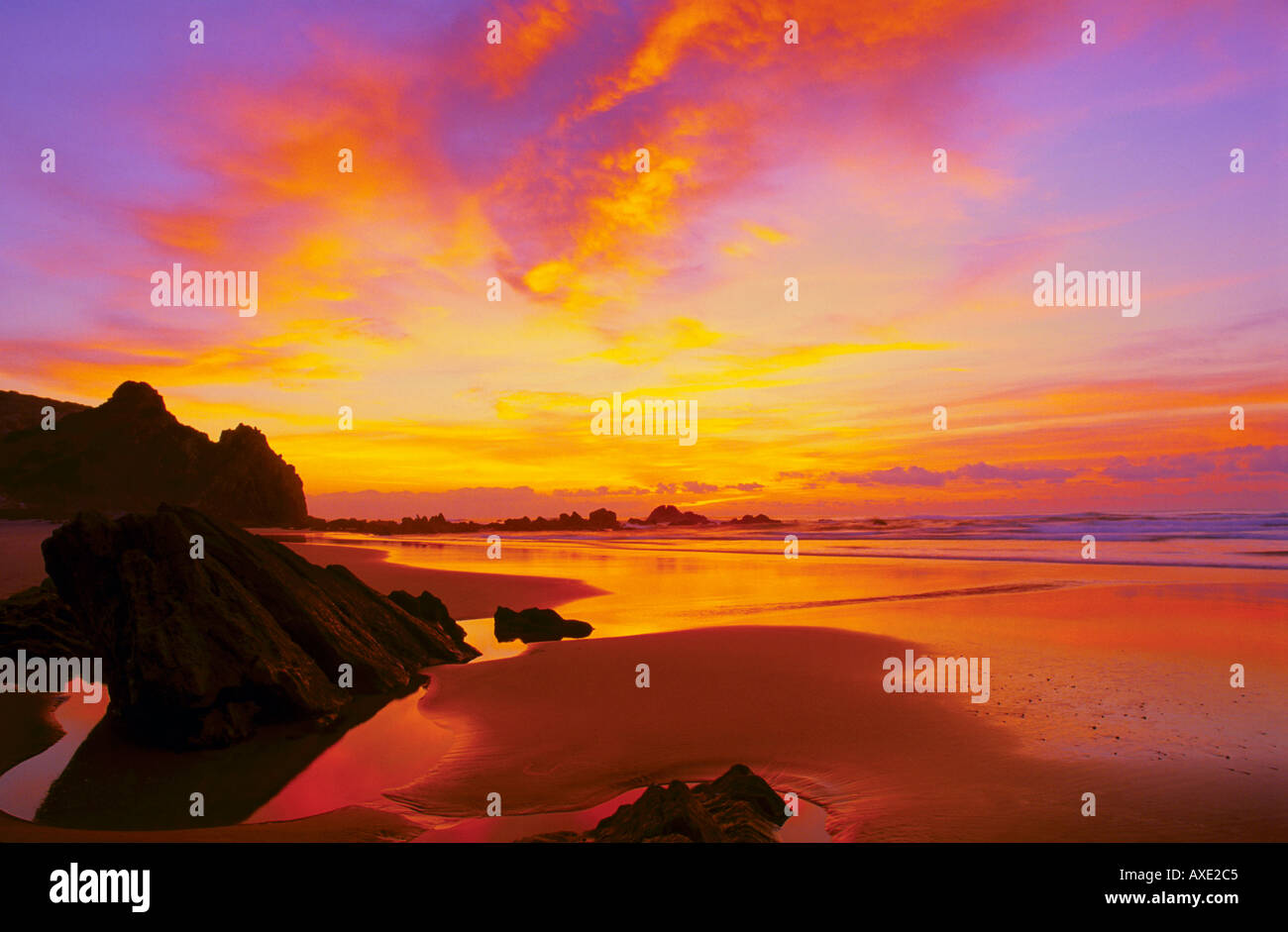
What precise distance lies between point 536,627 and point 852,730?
24.4 feet

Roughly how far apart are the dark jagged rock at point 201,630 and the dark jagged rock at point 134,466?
4337 centimetres

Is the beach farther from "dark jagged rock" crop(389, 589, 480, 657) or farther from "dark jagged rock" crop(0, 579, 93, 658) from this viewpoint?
"dark jagged rock" crop(0, 579, 93, 658)

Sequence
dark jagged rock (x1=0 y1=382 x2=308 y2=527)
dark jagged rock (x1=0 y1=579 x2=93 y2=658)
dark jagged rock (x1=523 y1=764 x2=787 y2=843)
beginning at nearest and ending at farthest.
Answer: dark jagged rock (x1=523 y1=764 x2=787 y2=843), dark jagged rock (x1=0 y1=579 x2=93 y2=658), dark jagged rock (x1=0 y1=382 x2=308 y2=527)

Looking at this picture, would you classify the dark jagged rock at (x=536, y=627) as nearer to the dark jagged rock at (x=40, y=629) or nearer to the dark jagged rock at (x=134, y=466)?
the dark jagged rock at (x=40, y=629)

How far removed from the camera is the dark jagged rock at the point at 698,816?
14.7 feet

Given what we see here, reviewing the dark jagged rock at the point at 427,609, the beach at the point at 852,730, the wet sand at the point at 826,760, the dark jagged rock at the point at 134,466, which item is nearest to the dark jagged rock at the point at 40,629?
the beach at the point at 852,730

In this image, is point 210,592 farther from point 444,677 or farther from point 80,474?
point 80,474

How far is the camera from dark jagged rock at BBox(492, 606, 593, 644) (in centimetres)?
1355

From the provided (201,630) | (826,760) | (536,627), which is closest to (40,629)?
(201,630)

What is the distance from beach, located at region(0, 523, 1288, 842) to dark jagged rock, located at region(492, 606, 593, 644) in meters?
0.47

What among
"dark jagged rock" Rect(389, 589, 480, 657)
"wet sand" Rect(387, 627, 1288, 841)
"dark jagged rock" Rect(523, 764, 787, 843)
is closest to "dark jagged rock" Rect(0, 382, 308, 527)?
"dark jagged rock" Rect(389, 589, 480, 657)

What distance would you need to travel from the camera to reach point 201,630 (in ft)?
24.9
